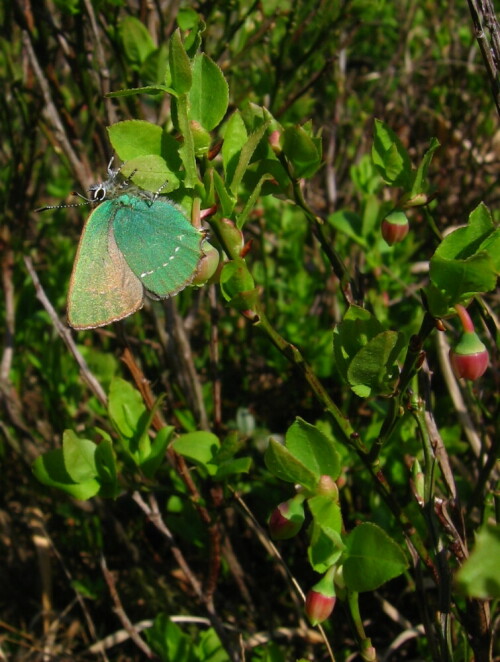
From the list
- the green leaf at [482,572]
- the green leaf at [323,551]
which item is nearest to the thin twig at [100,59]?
the green leaf at [323,551]

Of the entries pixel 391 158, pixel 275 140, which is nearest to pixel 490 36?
pixel 391 158

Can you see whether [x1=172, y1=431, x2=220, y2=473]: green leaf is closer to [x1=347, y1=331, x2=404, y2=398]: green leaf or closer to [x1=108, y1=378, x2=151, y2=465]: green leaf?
[x1=108, y1=378, x2=151, y2=465]: green leaf

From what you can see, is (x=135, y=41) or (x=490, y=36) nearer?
(x=490, y=36)

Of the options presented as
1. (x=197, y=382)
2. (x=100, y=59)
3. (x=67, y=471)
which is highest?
(x=100, y=59)

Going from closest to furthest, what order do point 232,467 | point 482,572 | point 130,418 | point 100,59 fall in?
point 482,572 < point 232,467 < point 130,418 < point 100,59

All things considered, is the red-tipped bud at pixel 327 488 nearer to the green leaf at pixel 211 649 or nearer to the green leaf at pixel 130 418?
the green leaf at pixel 130 418

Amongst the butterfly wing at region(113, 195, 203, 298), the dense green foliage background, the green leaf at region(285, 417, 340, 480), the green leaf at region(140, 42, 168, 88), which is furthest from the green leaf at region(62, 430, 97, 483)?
the green leaf at region(140, 42, 168, 88)

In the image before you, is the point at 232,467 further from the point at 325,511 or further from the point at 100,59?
the point at 100,59
